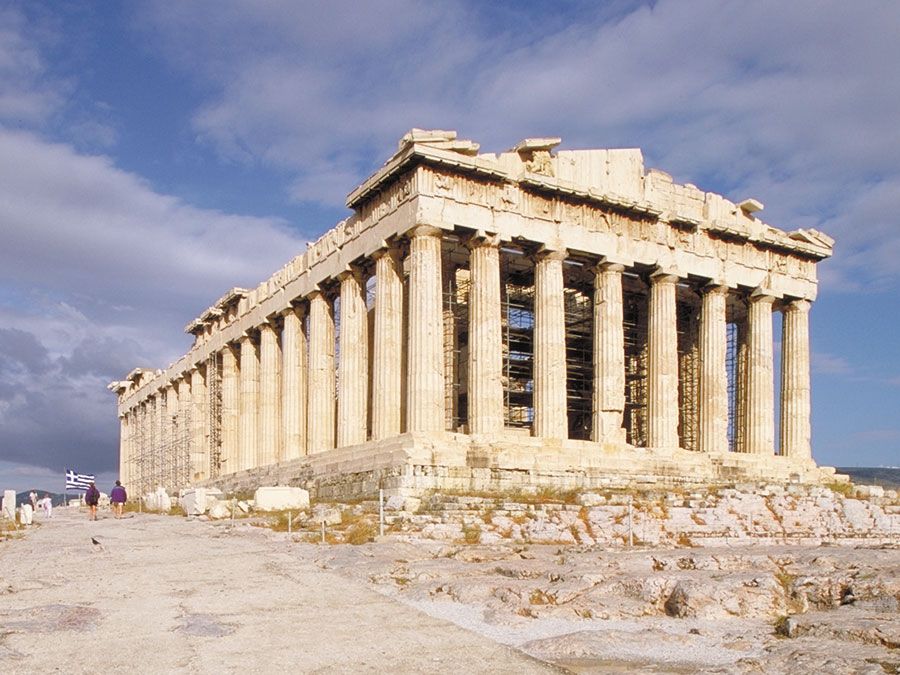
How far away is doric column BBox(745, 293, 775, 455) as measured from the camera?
1592 inches

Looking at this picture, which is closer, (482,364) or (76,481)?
(482,364)

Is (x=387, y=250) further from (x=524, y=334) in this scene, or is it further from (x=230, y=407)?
(x=230, y=407)

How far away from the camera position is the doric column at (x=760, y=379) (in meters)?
40.4

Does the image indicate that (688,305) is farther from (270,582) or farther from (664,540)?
(270,582)

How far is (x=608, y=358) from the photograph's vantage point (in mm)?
36219

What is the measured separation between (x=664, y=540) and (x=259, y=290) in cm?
2896

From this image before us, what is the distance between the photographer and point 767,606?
39.8ft

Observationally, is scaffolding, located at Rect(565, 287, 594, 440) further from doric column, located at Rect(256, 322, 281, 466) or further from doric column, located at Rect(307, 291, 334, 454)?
doric column, located at Rect(256, 322, 281, 466)

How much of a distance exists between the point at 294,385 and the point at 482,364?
12.4 m

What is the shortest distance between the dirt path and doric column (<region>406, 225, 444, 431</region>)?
13121 mm

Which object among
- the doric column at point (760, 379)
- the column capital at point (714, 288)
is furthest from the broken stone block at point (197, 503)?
the doric column at point (760, 379)


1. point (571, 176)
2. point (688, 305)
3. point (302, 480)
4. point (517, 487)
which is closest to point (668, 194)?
point (571, 176)

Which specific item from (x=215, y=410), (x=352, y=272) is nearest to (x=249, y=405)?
(x=215, y=410)

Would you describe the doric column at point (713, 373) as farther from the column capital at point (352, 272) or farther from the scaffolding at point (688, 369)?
the column capital at point (352, 272)
